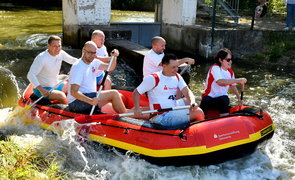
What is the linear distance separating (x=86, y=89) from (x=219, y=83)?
6.21ft

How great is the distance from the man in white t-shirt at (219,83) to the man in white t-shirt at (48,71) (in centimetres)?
221

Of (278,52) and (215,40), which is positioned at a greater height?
(215,40)

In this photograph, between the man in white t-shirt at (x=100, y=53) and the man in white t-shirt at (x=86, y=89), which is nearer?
the man in white t-shirt at (x=86, y=89)

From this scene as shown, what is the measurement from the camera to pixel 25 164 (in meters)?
4.22

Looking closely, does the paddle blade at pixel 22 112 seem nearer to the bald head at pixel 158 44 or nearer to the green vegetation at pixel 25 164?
the green vegetation at pixel 25 164

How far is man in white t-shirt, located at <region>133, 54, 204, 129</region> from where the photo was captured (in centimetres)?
464

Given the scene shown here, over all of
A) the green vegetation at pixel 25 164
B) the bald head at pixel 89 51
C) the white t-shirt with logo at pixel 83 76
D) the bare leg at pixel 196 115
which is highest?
the bald head at pixel 89 51

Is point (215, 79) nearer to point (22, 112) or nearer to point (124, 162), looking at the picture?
point (124, 162)

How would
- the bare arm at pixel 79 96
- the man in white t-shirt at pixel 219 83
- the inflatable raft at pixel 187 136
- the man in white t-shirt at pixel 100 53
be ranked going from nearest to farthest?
the inflatable raft at pixel 187 136 < the bare arm at pixel 79 96 < the man in white t-shirt at pixel 219 83 < the man in white t-shirt at pixel 100 53

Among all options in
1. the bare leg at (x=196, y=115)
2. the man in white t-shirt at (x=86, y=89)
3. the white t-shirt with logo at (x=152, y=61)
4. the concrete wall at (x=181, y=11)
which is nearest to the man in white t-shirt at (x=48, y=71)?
the man in white t-shirt at (x=86, y=89)

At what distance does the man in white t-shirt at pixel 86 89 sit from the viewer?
15.7 ft

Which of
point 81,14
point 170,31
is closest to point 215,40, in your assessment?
point 170,31

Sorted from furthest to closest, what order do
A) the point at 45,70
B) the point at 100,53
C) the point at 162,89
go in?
the point at 100,53
the point at 45,70
the point at 162,89

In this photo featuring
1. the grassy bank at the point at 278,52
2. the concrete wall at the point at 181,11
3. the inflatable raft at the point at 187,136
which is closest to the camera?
the inflatable raft at the point at 187,136
